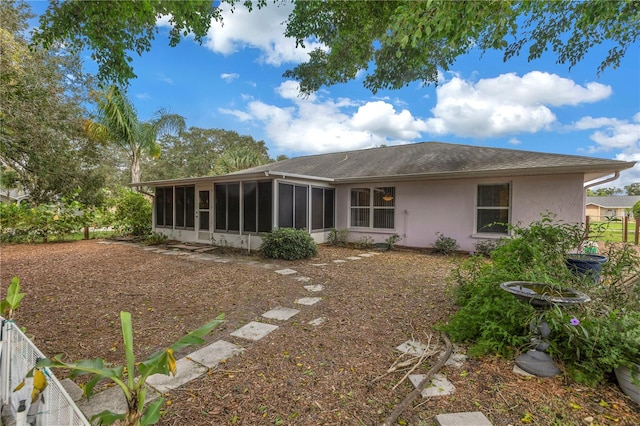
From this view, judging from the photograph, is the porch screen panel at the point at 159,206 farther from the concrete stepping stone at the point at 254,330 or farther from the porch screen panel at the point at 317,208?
the concrete stepping stone at the point at 254,330

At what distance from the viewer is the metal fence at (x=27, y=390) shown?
4.09ft

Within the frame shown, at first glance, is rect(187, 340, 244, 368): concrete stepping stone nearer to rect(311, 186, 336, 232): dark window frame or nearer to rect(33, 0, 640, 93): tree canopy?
rect(33, 0, 640, 93): tree canopy

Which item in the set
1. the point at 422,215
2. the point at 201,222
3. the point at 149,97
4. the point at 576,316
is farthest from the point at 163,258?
the point at 149,97

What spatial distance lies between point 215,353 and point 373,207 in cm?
783

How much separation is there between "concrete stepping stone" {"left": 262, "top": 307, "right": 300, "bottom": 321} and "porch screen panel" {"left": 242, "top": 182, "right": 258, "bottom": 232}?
4.79 m

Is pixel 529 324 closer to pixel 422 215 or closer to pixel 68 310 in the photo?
pixel 68 310

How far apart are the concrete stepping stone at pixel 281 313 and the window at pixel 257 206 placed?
14.2ft

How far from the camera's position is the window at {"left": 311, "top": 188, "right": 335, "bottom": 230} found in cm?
954

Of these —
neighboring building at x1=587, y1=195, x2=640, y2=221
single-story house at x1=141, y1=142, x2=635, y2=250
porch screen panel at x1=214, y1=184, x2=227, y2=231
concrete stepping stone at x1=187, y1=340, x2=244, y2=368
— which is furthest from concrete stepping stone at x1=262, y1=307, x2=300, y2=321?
neighboring building at x1=587, y1=195, x2=640, y2=221

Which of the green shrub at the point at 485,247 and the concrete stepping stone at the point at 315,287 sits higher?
the green shrub at the point at 485,247

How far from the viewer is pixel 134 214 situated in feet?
38.5

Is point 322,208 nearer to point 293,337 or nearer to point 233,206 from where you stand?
point 233,206

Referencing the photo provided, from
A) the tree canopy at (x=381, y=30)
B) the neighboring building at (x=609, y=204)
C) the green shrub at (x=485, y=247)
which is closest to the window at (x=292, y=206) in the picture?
the tree canopy at (x=381, y=30)

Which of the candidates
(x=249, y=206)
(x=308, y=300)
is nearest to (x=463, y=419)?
(x=308, y=300)
